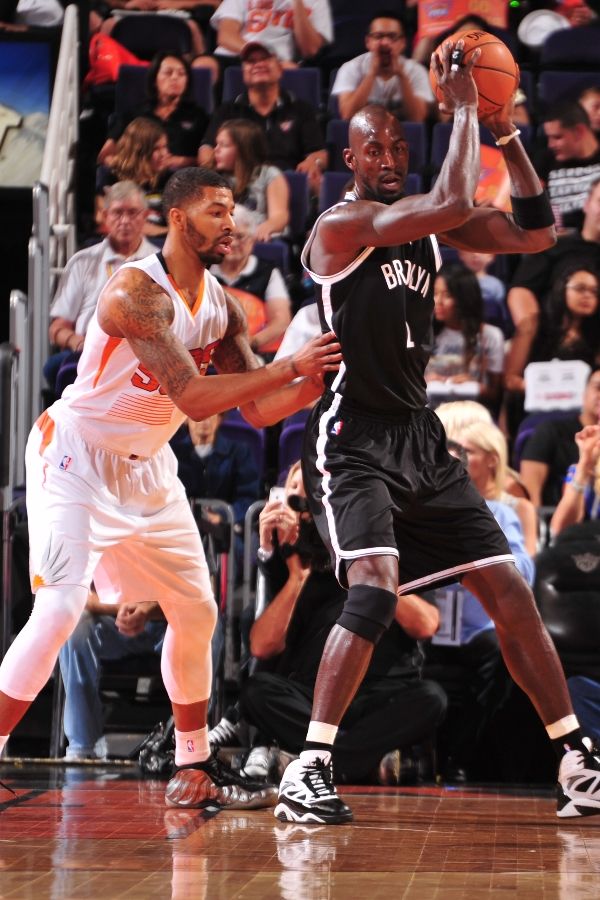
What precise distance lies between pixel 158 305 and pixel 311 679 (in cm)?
172

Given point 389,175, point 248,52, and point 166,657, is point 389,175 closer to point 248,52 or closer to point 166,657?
point 166,657

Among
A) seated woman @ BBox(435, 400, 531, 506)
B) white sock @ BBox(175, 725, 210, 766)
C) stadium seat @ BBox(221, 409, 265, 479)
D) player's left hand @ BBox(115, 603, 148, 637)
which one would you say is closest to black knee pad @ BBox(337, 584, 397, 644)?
white sock @ BBox(175, 725, 210, 766)

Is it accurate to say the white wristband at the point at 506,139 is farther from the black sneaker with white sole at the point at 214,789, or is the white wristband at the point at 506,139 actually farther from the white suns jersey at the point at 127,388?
the black sneaker with white sole at the point at 214,789

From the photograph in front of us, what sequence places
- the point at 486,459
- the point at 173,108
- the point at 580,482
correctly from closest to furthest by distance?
the point at 486,459 < the point at 580,482 < the point at 173,108

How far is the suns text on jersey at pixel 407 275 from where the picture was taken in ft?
12.4

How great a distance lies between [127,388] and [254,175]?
4.40 meters

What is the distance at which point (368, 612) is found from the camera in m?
3.54

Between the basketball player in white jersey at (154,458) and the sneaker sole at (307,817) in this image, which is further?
the basketball player in white jersey at (154,458)

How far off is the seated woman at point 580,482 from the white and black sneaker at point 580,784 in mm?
2042

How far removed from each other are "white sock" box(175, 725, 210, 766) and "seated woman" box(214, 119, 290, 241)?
14.5 ft

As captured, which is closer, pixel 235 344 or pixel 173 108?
pixel 235 344

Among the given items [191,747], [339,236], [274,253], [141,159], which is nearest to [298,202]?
[274,253]

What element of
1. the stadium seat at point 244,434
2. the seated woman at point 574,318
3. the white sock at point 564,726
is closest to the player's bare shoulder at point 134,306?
the white sock at point 564,726

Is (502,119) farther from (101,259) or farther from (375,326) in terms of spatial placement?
(101,259)
